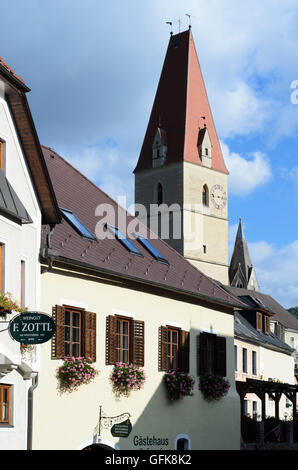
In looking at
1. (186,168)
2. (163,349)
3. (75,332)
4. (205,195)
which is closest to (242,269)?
(205,195)

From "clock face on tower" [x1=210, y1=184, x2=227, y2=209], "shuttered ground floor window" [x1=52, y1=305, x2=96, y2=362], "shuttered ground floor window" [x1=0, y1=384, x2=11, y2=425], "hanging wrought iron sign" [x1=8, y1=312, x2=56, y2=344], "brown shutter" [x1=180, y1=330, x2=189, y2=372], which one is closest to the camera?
"hanging wrought iron sign" [x1=8, y1=312, x2=56, y2=344]

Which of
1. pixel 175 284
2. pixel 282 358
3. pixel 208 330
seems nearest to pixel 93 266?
pixel 175 284

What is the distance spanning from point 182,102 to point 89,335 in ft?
230

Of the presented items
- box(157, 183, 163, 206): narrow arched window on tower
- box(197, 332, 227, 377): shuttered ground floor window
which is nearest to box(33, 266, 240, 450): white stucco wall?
box(197, 332, 227, 377): shuttered ground floor window

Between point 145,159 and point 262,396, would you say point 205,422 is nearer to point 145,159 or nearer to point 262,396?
point 262,396

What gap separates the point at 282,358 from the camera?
57781mm

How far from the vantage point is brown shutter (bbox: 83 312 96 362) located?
22438mm

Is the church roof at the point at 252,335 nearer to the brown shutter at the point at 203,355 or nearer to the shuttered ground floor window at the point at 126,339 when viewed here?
the brown shutter at the point at 203,355

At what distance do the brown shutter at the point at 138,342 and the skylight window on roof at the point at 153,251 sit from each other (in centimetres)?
338

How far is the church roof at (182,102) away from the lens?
298 ft

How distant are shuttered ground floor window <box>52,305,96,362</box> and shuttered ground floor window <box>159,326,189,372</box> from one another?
3572 mm

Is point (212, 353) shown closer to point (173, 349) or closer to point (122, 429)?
point (173, 349)

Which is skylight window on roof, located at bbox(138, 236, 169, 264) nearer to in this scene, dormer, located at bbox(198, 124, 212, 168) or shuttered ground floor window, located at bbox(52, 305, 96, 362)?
shuttered ground floor window, located at bbox(52, 305, 96, 362)

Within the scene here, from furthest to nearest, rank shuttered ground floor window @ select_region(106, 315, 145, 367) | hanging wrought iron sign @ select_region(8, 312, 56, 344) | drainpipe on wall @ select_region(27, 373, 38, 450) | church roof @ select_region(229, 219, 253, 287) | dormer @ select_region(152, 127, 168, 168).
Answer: church roof @ select_region(229, 219, 253, 287), dormer @ select_region(152, 127, 168, 168), shuttered ground floor window @ select_region(106, 315, 145, 367), drainpipe on wall @ select_region(27, 373, 38, 450), hanging wrought iron sign @ select_region(8, 312, 56, 344)
